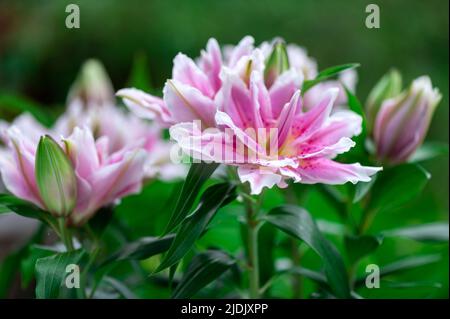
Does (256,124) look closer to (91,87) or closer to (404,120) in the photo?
(404,120)

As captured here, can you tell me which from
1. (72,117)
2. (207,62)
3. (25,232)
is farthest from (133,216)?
(25,232)

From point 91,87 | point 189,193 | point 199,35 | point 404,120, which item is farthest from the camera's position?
point 199,35

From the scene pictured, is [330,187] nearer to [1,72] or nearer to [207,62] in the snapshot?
[207,62]

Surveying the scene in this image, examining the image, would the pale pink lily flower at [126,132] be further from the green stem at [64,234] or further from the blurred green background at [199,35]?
the blurred green background at [199,35]

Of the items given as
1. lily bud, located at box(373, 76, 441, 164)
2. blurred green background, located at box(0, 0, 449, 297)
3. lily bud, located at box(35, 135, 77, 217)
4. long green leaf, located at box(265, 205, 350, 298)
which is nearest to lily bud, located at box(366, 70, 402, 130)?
lily bud, located at box(373, 76, 441, 164)

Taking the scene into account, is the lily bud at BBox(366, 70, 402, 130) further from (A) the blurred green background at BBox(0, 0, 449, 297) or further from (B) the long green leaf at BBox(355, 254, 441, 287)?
(A) the blurred green background at BBox(0, 0, 449, 297)

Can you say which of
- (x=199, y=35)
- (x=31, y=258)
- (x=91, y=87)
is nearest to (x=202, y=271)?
(x=31, y=258)
